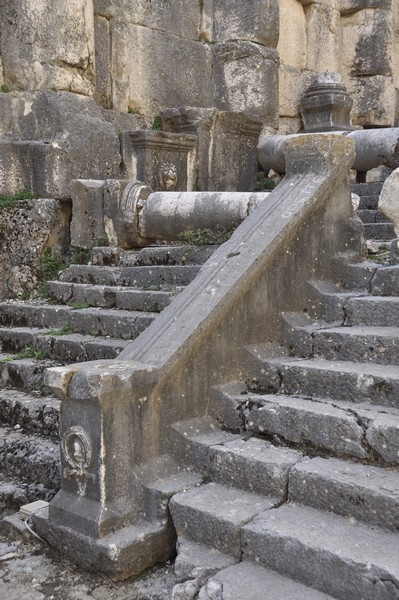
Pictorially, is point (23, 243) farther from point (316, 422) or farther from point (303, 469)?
point (303, 469)

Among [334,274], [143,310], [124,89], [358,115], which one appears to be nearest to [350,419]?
[334,274]

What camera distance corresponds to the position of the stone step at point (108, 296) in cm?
507

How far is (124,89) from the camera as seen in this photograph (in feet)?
26.1

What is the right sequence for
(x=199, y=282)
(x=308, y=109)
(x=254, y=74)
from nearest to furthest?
(x=199, y=282), (x=254, y=74), (x=308, y=109)

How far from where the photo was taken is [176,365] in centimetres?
340

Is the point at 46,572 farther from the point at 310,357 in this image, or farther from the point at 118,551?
the point at 310,357

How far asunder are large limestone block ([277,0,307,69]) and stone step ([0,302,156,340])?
5884 millimetres

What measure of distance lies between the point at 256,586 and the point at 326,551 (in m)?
0.32

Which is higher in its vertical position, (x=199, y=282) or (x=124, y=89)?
(x=124, y=89)

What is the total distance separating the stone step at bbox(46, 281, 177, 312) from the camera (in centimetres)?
507

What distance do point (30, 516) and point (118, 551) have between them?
26.9 inches

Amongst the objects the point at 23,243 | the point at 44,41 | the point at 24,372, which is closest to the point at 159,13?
the point at 44,41

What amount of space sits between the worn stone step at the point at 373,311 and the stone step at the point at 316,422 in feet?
2.32

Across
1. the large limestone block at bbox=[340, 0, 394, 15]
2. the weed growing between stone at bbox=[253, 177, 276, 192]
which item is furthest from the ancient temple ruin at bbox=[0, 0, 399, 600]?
the large limestone block at bbox=[340, 0, 394, 15]
